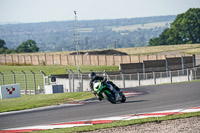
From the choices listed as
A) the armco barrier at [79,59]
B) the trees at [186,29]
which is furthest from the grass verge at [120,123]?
the trees at [186,29]

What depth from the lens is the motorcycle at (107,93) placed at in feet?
55.2

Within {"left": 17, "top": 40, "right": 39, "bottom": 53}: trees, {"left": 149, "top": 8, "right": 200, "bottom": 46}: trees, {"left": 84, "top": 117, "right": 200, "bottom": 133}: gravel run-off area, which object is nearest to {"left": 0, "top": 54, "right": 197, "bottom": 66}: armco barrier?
{"left": 84, "top": 117, "right": 200, "bottom": 133}: gravel run-off area

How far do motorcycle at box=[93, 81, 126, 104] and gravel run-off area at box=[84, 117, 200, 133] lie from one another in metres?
4.61

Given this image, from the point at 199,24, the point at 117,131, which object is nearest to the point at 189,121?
the point at 117,131

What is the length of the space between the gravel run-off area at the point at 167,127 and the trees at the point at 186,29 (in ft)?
353

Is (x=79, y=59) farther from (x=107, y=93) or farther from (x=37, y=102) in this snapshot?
(x=107, y=93)

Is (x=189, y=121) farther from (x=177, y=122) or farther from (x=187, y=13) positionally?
(x=187, y=13)

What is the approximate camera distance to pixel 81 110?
54.3ft

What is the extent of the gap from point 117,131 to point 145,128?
762 millimetres

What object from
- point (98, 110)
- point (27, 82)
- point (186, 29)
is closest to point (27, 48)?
point (186, 29)

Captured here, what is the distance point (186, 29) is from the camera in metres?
120

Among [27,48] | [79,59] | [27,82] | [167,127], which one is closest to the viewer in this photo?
[167,127]

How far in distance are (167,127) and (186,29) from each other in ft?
365

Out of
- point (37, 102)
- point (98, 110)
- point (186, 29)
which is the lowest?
point (37, 102)
